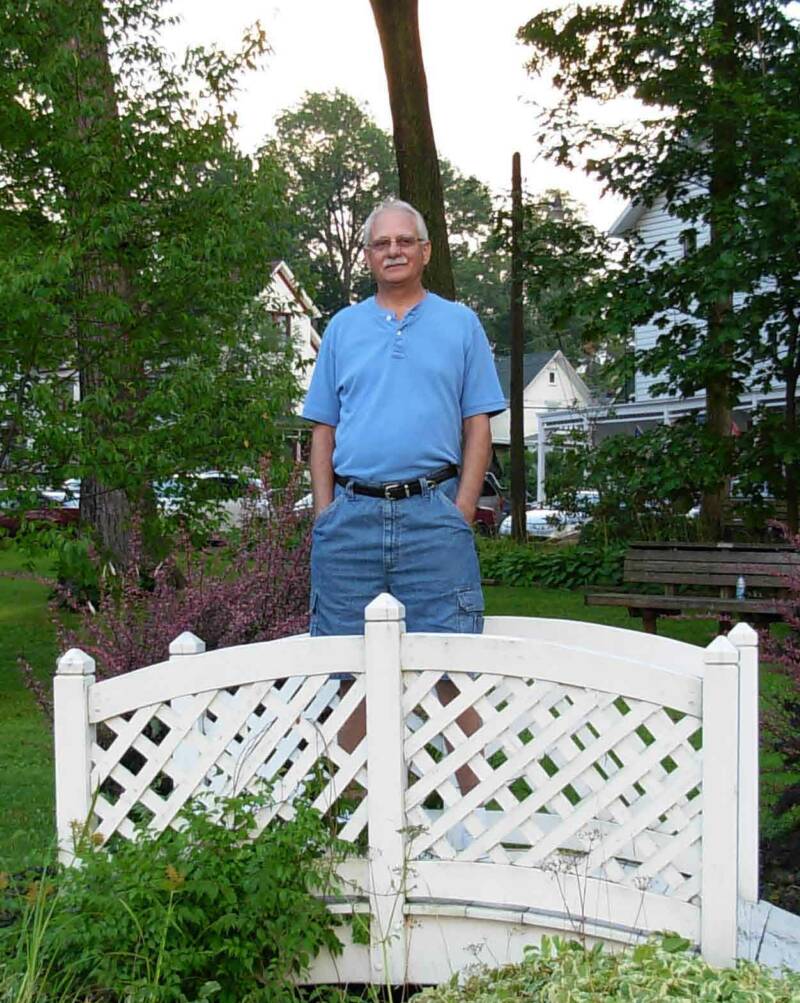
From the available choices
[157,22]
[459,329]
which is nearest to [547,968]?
[459,329]

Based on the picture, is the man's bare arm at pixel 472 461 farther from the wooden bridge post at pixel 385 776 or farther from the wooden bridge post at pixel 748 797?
the wooden bridge post at pixel 748 797

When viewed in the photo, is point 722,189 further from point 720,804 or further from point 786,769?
point 720,804

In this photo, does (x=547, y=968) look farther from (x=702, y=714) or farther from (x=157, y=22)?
(x=157, y=22)

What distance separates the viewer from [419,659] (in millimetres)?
3033

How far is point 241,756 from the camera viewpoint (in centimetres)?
315

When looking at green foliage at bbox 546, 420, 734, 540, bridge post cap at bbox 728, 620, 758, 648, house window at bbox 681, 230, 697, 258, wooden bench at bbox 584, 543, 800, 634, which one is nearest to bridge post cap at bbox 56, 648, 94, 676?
bridge post cap at bbox 728, 620, 758, 648

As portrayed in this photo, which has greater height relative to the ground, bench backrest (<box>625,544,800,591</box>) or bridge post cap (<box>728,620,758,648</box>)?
bridge post cap (<box>728,620,758,648</box>)

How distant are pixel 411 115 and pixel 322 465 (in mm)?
7407

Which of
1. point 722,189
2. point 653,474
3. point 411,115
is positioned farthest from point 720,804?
point 722,189

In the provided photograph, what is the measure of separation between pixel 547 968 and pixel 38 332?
18.1 ft

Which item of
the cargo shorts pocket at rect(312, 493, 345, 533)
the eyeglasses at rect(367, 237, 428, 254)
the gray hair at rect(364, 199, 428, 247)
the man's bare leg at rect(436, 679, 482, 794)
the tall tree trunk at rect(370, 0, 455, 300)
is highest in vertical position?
the tall tree trunk at rect(370, 0, 455, 300)

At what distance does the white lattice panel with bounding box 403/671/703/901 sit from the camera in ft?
9.30

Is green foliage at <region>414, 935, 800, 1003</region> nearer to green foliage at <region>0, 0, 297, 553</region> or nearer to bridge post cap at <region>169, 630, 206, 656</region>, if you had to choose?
bridge post cap at <region>169, 630, 206, 656</region>

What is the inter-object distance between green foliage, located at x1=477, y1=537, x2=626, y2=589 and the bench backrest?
413 cm
